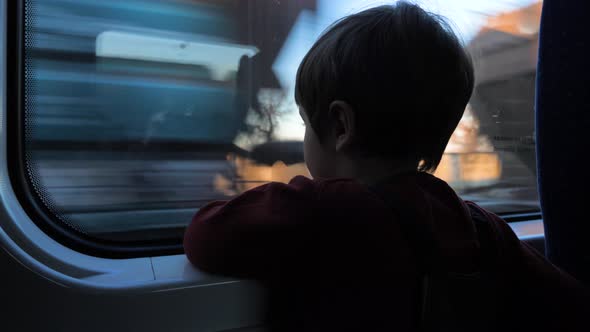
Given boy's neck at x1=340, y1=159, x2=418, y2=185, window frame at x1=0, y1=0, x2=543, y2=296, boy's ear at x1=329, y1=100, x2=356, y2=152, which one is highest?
boy's ear at x1=329, y1=100, x2=356, y2=152

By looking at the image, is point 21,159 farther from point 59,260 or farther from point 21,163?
point 59,260

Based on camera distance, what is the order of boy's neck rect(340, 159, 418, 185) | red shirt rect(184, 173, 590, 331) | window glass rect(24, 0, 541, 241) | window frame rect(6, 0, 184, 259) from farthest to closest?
window glass rect(24, 0, 541, 241) < window frame rect(6, 0, 184, 259) < boy's neck rect(340, 159, 418, 185) < red shirt rect(184, 173, 590, 331)

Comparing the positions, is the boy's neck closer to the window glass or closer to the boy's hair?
the boy's hair

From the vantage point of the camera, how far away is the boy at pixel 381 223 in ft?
2.22

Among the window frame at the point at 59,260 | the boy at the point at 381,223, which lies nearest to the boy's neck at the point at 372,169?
the boy at the point at 381,223

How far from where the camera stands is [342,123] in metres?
0.79

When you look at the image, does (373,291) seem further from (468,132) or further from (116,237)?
(468,132)

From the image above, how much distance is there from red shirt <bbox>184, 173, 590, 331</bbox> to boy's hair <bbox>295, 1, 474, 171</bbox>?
0.10 metres

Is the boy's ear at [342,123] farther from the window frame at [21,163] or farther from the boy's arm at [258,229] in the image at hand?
the window frame at [21,163]

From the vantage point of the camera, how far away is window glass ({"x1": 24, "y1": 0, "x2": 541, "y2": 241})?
1.08 meters

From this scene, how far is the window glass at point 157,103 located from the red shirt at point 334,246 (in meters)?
0.52

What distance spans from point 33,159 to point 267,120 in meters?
0.64

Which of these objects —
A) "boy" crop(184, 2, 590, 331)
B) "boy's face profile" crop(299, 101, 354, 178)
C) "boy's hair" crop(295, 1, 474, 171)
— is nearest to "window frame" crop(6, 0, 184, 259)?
"boy" crop(184, 2, 590, 331)

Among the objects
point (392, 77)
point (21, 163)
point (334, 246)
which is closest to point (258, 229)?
point (334, 246)
